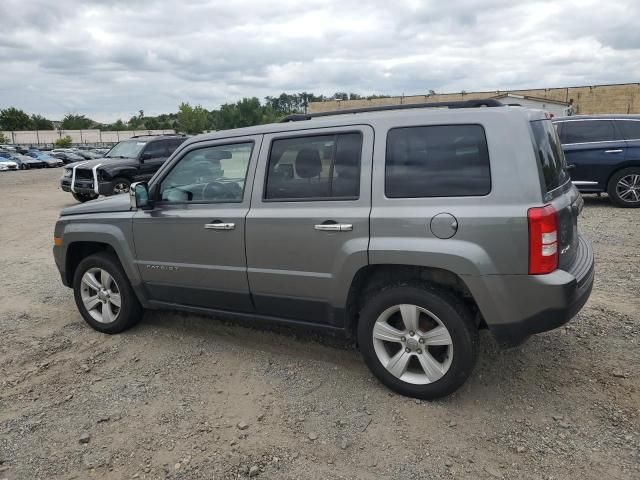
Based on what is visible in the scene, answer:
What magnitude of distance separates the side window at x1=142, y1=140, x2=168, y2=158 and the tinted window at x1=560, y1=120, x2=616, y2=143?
402 inches

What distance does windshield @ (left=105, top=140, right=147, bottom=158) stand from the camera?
46.2ft

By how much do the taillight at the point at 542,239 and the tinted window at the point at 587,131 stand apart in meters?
8.16

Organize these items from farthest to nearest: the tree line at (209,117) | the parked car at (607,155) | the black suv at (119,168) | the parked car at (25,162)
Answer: the tree line at (209,117) < the parked car at (25,162) < the black suv at (119,168) < the parked car at (607,155)

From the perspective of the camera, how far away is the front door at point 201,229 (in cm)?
382

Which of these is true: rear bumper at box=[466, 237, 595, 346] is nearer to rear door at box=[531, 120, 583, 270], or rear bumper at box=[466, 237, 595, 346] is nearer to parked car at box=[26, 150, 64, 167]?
rear door at box=[531, 120, 583, 270]

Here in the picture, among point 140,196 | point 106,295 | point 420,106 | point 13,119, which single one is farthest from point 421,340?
point 13,119

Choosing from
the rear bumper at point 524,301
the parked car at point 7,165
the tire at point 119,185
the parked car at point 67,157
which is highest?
the parked car at point 67,157

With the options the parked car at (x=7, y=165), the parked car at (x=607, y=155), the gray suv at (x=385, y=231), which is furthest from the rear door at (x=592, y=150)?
the parked car at (x=7, y=165)

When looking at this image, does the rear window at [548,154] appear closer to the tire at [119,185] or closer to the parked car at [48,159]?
the tire at [119,185]

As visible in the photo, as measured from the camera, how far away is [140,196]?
13.5ft

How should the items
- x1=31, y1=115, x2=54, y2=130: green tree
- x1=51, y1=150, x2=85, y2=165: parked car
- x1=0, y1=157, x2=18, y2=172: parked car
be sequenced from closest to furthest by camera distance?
x1=0, y1=157, x2=18, y2=172: parked car < x1=51, y1=150, x2=85, y2=165: parked car < x1=31, y1=115, x2=54, y2=130: green tree

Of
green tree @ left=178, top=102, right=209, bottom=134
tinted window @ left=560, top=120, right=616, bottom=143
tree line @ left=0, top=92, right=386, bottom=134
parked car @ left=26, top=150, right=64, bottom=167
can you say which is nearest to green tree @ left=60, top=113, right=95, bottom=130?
tree line @ left=0, top=92, right=386, bottom=134

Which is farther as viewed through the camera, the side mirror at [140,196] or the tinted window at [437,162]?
the side mirror at [140,196]

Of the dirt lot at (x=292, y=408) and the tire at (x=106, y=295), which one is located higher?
the tire at (x=106, y=295)
